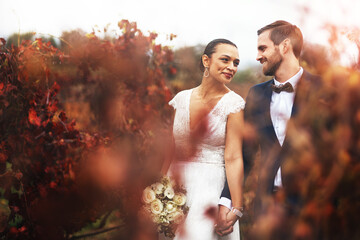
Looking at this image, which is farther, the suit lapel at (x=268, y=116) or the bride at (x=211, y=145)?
the bride at (x=211, y=145)

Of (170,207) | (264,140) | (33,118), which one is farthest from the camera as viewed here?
(33,118)

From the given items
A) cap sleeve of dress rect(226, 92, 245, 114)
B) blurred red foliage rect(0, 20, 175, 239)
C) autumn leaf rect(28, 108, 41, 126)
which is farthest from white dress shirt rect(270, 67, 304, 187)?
autumn leaf rect(28, 108, 41, 126)

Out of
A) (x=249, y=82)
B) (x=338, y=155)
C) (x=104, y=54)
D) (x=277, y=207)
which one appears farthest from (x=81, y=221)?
(x=338, y=155)

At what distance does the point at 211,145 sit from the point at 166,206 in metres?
0.61

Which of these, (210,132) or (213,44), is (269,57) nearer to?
(213,44)

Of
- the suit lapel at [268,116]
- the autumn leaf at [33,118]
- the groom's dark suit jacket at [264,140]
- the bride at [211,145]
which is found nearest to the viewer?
the groom's dark suit jacket at [264,140]

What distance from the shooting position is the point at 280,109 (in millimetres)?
2742

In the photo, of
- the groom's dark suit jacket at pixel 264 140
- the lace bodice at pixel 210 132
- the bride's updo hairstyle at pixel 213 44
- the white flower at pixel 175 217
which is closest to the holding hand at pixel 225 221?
the groom's dark suit jacket at pixel 264 140

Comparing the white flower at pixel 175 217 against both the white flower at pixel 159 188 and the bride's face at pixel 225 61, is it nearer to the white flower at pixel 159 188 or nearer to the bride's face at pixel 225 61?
the white flower at pixel 159 188

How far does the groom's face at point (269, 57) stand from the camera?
2.66m

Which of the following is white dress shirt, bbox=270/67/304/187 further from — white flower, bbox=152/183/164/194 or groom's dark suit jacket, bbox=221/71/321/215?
white flower, bbox=152/183/164/194

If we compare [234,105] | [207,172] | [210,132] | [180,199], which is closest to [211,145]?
[210,132]

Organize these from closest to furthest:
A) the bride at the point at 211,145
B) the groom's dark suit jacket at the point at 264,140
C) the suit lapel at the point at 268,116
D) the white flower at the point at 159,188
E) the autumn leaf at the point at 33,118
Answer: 1. the groom's dark suit jacket at the point at 264,140
2. the suit lapel at the point at 268,116
3. the bride at the point at 211,145
4. the white flower at the point at 159,188
5. the autumn leaf at the point at 33,118

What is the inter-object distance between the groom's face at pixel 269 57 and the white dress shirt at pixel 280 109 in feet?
0.45
